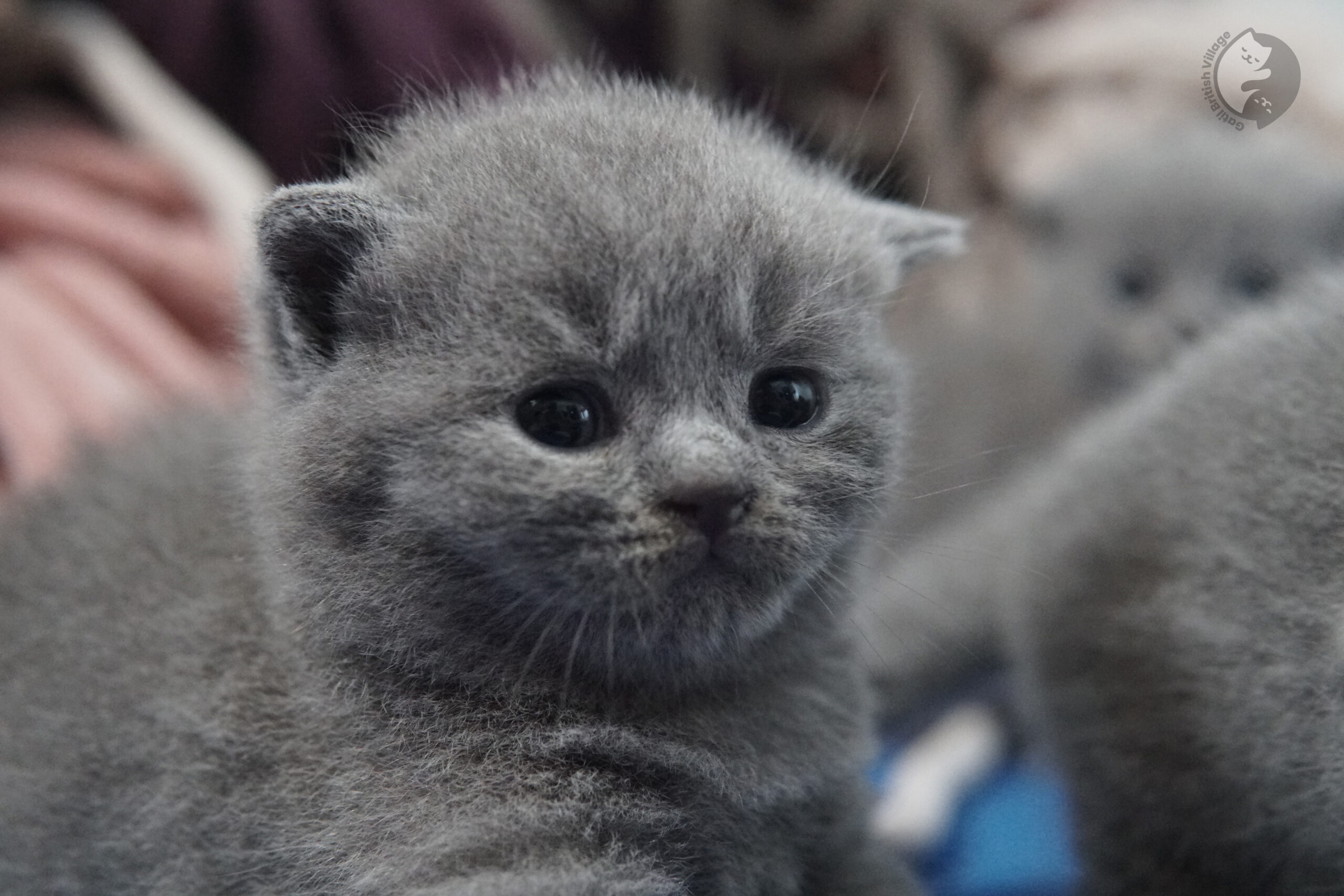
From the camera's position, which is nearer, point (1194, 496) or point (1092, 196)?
point (1194, 496)

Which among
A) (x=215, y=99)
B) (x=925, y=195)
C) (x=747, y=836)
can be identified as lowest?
(x=747, y=836)

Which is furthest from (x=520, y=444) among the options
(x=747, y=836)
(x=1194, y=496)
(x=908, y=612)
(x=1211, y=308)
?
(x=1211, y=308)

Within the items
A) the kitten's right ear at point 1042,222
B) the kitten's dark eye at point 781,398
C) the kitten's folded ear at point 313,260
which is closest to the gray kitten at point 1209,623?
the kitten's dark eye at point 781,398

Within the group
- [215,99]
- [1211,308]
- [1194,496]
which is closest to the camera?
[1194,496]

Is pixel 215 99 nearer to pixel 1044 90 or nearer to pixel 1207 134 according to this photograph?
pixel 1044 90

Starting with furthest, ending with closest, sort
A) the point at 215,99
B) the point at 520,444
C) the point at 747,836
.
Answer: the point at 215,99 → the point at 747,836 → the point at 520,444

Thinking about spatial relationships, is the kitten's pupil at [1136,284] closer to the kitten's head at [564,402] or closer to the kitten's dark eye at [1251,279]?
the kitten's dark eye at [1251,279]

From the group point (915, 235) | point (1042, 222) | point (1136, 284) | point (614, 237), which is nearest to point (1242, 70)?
point (915, 235)

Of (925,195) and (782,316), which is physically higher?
(925,195)
